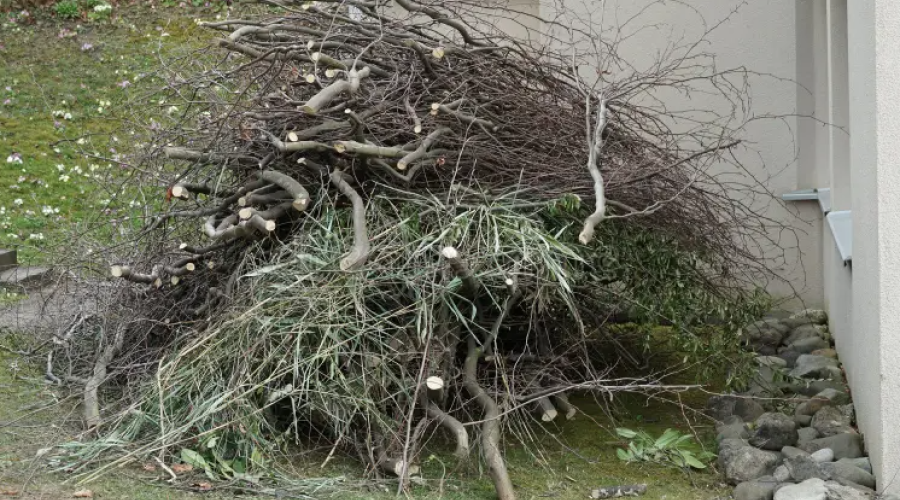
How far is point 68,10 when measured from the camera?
1562cm

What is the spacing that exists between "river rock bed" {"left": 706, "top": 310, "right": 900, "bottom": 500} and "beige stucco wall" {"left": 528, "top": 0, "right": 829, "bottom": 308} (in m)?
0.97

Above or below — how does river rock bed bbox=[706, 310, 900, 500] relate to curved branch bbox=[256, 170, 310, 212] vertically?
below

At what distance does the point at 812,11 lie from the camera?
8781 mm

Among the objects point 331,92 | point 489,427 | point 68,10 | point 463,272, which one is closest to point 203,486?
point 489,427

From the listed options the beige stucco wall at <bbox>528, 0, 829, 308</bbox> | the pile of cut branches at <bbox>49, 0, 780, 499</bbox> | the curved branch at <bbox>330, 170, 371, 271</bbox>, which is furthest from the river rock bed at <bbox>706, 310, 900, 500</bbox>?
the curved branch at <bbox>330, 170, 371, 271</bbox>

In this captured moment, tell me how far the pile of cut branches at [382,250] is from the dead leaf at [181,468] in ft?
0.35

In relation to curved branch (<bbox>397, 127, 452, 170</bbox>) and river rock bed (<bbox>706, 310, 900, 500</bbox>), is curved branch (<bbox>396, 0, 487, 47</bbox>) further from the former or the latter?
river rock bed (<bbox>706, 310, 900, 500</bbox>)

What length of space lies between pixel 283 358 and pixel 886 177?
2916mm

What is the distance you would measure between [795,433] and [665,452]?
0.77 metres

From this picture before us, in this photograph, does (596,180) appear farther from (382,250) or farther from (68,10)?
(68,10)

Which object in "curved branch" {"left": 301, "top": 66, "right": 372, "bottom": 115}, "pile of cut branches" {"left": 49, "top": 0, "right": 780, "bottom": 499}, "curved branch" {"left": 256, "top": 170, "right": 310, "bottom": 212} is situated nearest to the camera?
"pile of cut branches" {"left": 49, "top": 0, "right": 780, "bottom": 499}

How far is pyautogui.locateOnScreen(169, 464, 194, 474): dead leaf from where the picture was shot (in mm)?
4980

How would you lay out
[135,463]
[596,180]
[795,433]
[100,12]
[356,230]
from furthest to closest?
[100,12], [795,433], [596,180], [356,230], [135,463]

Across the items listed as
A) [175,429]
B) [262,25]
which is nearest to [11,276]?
[262,25]
